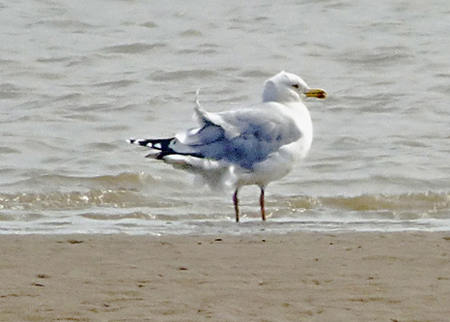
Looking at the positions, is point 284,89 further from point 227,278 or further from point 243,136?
point 227,278

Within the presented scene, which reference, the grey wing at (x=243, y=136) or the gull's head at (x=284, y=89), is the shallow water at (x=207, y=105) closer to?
the grey wing at (x=243, y=136)

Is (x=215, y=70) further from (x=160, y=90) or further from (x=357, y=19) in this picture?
(x=357, y=19)

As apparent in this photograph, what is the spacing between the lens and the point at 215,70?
464 inches

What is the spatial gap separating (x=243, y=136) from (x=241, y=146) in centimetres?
7

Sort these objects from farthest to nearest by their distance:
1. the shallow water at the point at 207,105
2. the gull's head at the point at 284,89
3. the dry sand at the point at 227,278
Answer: the gull's head at the point at 284,89
the shallow water at the point at 207,105
the dry sand at the point at 227,278

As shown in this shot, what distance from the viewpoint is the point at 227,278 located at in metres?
4.21

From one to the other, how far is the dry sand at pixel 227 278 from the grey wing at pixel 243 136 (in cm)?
159

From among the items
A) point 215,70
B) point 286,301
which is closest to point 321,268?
point 286,301

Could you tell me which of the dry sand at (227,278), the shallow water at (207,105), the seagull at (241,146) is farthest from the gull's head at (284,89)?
the dry sand at (227,278)

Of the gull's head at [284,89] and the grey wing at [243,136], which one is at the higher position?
the gull's head at [284,89]

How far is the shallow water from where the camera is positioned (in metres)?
7.16

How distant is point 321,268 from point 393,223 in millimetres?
1844

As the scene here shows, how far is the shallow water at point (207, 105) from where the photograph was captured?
23.5 ft

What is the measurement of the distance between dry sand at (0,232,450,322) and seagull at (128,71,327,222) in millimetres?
1543
